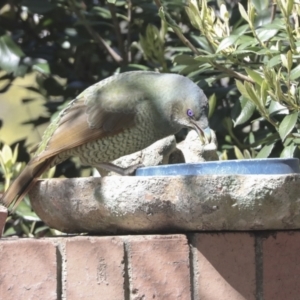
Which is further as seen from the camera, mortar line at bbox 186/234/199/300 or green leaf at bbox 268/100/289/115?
green leaf at bbox 268/100/289/115

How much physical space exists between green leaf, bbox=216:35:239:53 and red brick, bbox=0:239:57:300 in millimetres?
1163

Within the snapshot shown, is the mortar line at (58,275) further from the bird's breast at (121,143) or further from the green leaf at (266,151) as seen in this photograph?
the green leaf at (266,151)

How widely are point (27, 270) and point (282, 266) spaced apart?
2.29 feet

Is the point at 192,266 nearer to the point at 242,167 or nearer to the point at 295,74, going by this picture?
the point at 242,167

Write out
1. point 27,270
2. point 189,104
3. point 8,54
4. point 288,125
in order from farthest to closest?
point 8,54 → point 189,104 → point 288,125 → point 27,270

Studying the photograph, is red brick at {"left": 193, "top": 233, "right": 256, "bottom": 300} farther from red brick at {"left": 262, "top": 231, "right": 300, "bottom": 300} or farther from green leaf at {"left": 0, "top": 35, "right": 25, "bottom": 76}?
green leaf at {"left": 0, "top": 35, "right": 25, "bottom": 76}

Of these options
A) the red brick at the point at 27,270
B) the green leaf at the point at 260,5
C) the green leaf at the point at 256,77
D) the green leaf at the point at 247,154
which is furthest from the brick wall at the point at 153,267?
the green leaf at the point at 260,5

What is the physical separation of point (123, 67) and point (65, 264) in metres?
1.86

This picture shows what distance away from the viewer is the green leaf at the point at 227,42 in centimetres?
279

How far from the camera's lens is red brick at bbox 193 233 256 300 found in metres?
2.04

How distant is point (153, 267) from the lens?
1.98m

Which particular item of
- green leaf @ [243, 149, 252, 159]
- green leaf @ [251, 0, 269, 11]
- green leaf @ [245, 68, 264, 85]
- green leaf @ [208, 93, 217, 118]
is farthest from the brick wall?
green leaf @ [251, 0, 269, 11]

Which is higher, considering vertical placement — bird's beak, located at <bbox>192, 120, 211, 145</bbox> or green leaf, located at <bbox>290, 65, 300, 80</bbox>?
green leaf, located at <bbox>290, 65, 300, 80</bbox>

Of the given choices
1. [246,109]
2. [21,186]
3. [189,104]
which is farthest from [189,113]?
[21,186]
